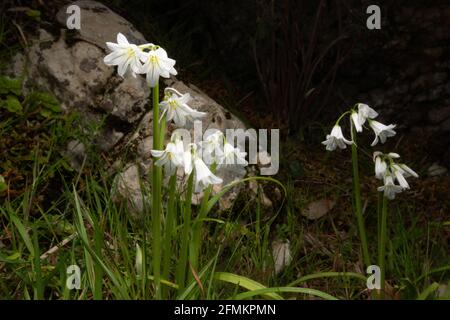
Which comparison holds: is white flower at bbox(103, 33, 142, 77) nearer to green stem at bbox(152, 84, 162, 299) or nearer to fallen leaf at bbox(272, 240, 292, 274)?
green stem at bbox(152, 84, 162, 299)

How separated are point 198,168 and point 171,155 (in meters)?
0.11

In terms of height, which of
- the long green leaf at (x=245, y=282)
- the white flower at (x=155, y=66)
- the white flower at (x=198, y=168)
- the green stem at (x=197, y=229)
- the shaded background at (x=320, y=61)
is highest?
the shaded background at (x=320, y=61)

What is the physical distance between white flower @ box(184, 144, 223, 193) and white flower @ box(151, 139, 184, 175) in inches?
1.0

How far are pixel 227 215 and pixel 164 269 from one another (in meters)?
0.83

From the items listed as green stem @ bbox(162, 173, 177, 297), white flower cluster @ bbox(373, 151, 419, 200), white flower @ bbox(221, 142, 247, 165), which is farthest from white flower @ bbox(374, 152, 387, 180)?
green stem @ bbox(162, 173, 177, 297)

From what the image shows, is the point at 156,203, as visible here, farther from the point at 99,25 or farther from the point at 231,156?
the point at 99,25

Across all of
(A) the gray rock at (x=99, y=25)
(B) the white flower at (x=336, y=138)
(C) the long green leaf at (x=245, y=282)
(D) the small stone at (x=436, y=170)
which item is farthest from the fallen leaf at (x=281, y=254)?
(A) the gray rock at (x=99, y=25)

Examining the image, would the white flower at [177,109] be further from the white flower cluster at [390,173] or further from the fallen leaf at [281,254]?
the fallen leaf at [281,254]

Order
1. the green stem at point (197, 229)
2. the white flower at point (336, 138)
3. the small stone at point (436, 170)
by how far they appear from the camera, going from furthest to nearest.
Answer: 1. the small stone at point (436, 170)
2. the white flower at point (336, 138)
3. the green stem at point (197, 229)

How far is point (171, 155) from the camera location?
1.98 meters

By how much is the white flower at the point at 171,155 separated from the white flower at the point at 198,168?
25mm

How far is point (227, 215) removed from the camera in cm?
301

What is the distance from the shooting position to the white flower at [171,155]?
1969 millimetres

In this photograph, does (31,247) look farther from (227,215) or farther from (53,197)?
(227,215)
